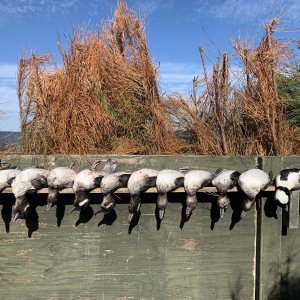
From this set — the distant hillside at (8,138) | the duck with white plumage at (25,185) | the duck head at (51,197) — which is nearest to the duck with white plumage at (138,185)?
the duck head at (51,197)

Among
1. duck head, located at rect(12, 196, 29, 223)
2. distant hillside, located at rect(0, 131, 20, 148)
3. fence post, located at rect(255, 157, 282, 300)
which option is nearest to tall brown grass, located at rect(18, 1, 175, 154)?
distant hillside, located at rect(0, 131, 20, 148)

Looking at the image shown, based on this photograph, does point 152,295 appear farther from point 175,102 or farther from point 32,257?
point 175,102

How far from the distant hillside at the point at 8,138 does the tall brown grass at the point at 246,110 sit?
152cm

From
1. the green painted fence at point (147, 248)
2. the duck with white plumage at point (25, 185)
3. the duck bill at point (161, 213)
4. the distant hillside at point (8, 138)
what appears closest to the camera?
the duck with white plumage at point (25, 185)

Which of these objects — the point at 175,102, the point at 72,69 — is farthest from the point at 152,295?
the point at 72,69

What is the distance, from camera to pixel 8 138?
3.92 m

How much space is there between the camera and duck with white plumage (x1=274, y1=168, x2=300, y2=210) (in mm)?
3311

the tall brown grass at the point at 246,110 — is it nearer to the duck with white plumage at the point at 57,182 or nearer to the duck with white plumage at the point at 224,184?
the duck with white plumage at the point at 224,184

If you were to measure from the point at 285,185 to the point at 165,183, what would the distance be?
3.24ft

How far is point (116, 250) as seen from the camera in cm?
354

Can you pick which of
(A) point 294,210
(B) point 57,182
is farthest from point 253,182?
(B) point 57,182

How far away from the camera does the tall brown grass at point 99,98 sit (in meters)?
3.67

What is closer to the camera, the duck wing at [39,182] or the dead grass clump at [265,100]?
the duck wing at [39,182]

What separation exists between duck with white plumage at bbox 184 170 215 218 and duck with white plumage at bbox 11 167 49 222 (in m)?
1.16
